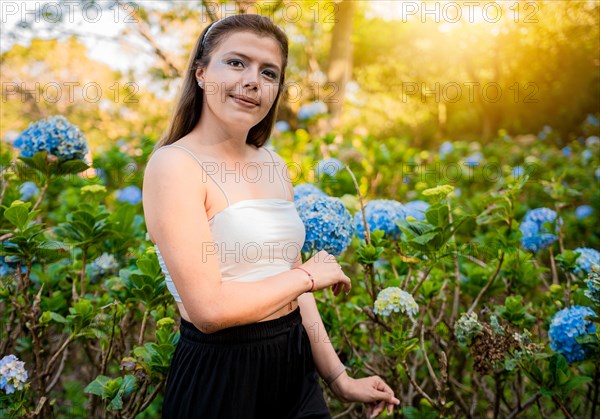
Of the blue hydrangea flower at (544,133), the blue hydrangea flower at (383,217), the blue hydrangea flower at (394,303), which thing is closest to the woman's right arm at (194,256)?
the blue hydrangea flower at (394,303)

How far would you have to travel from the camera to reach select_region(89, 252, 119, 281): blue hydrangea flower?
6.35 feet

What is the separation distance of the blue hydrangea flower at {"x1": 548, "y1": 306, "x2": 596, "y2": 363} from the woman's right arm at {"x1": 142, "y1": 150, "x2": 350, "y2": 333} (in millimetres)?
984

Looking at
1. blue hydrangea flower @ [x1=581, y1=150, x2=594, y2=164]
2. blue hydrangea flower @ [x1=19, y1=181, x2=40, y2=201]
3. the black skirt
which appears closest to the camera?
the black skirt

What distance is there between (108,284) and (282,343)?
725 millimetres

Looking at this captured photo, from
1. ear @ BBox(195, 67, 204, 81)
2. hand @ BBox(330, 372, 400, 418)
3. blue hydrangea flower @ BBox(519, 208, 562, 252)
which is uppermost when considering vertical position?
ear @ BBox(195, 67, 204, 81)

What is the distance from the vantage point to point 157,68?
556cm

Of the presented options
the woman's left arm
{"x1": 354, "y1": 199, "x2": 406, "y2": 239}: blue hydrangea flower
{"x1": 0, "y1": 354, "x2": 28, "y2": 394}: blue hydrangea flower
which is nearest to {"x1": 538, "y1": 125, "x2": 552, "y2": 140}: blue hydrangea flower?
{"x1": 354, "y1": 199, "x2": 406, "y2": 239}: blue hydrangea flower

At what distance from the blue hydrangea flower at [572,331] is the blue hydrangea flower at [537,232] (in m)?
0.57

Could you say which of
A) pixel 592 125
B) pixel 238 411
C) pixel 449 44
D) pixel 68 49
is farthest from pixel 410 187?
pixel 449 44

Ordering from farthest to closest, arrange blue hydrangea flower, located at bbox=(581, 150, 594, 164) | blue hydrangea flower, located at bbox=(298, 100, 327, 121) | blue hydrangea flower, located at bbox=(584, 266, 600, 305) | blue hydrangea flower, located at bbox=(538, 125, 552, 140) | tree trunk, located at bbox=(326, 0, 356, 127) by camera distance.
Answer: blue hydrangea flower, located at bbox=(538, 125, 552, 140) < tree trunk, located at bbox=(326, 0, 356, 127) < blue hydrangea flower, located at bbox=(581, 150, 594, 164) < blue hydrangea flower, located at bbox=(298, 100, 327, 121) < blue hydrangea flower, located at bbox=(584, 266, 600, 305)

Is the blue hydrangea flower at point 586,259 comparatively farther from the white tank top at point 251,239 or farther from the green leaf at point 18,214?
the green leaf at point 18,214

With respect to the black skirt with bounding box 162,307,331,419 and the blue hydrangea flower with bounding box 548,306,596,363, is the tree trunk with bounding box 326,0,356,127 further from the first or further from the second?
the black skirt with bounding box 162,307,331,419

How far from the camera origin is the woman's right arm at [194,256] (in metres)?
1.09

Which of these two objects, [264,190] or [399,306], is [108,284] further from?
[399,306]
